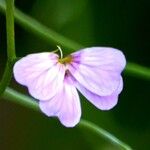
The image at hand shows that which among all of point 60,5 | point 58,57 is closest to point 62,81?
point 58,57

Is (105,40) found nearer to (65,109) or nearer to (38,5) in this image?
(38,5)

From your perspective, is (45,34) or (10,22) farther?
(45,34)

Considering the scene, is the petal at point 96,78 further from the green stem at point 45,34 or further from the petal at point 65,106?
the green stem at point 45,34

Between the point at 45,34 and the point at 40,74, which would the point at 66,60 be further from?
the point at 45,34

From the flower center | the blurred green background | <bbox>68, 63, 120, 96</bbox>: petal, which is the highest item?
the flower center

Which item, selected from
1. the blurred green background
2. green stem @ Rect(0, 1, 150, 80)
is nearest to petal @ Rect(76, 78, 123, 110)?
green stem @ Rect(0, 1, 150, 80)

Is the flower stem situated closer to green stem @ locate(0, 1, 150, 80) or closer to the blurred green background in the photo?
green stem @ locate(0, 1, 150, 80)

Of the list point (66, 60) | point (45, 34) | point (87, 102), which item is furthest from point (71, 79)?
point (87, 102)

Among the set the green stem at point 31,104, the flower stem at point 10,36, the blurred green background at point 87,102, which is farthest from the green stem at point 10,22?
the blurred green background at point 87,102
